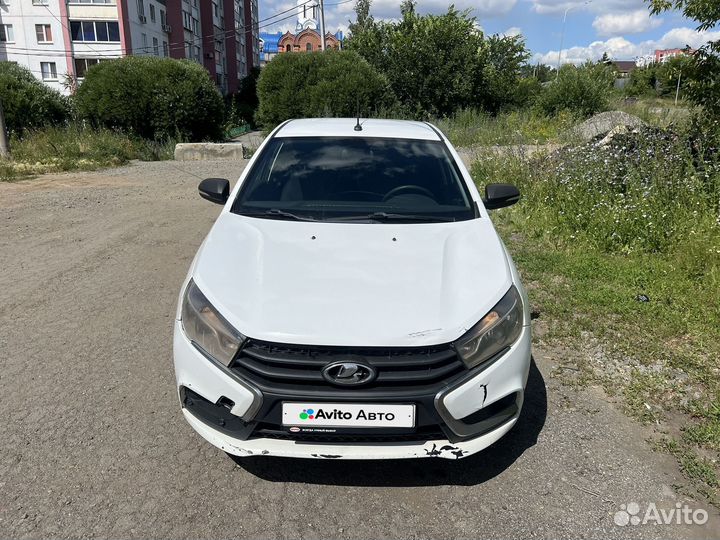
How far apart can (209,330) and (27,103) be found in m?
19.4

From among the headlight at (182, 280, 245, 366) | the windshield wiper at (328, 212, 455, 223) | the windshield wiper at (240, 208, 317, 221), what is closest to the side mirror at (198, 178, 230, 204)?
the windshield wiper at (240, 208, 317, 221)

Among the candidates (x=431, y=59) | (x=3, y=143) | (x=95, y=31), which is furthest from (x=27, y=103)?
(x=95, y=31)

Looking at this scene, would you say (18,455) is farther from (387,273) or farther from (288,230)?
(387,273)

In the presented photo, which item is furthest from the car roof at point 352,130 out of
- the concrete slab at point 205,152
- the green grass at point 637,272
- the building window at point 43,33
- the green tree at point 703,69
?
the building window at point 43,33

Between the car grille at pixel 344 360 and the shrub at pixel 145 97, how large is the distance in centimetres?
1781

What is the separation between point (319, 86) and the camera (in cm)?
1883

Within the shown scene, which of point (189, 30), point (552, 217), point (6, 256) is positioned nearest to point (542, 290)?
point (552, 217)

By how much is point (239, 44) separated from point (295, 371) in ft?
280

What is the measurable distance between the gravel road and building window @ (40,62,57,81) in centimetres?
5007

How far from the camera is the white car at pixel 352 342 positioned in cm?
227

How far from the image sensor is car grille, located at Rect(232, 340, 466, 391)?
7.45ft

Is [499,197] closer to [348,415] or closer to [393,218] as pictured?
[393,218]

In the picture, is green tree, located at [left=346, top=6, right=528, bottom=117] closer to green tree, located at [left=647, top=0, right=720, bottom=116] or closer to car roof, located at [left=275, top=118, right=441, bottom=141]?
green tree, located at [left=647, top=0, right=720, bottom=116]

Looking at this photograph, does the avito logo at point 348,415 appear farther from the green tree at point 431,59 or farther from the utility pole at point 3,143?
the green tree at point 431,59
